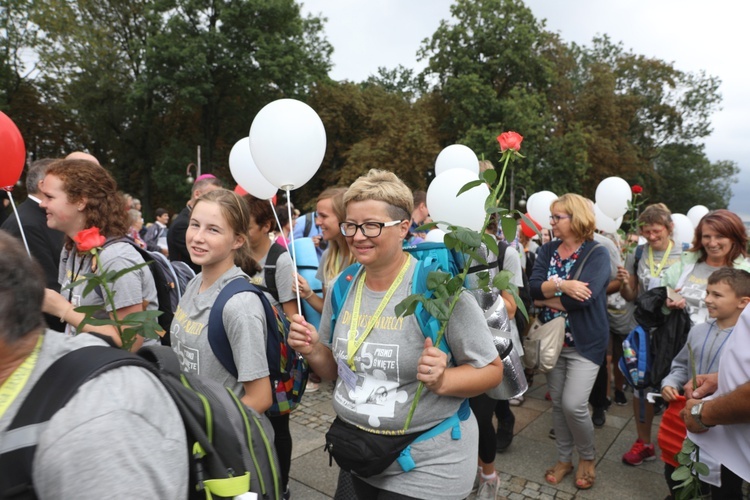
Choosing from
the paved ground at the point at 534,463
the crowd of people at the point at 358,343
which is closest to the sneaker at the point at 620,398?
the paved ground at the point at 534,463

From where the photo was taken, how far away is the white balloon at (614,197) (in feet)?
18.3

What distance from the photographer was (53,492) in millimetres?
929

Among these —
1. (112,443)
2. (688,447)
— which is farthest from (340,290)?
(688,447)

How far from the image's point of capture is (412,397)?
1896 mm

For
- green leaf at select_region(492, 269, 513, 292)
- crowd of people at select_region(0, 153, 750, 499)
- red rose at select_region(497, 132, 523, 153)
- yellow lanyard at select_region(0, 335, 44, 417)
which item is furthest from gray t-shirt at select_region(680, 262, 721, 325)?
yellow lanyard at select_region(0, 335, 44, 417)

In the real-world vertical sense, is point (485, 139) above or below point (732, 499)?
above

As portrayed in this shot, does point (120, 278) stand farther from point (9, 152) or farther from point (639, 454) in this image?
point (639, 454)

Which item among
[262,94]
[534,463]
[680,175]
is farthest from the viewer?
[680,175]

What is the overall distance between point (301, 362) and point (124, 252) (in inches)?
44.2

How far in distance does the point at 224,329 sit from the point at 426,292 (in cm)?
95

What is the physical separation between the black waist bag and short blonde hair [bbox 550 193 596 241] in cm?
246

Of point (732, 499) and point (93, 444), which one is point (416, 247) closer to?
point (93, 444)

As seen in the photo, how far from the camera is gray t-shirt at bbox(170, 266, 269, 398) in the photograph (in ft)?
7.00

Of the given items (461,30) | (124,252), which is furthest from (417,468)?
(461,30)
